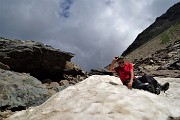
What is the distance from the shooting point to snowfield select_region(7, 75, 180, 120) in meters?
11.1

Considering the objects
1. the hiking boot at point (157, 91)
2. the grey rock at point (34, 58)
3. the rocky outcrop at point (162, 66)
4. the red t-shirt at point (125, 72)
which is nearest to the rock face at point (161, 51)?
the rocky outcrop at point (162, 66)

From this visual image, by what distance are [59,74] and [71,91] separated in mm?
10421

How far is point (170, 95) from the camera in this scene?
14.4 metres

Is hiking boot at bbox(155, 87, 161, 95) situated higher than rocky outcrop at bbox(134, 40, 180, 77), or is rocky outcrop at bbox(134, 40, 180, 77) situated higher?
rocky outcrop at bbox(134, 40, 180, 77)

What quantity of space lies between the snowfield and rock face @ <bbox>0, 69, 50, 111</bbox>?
44.4 inches

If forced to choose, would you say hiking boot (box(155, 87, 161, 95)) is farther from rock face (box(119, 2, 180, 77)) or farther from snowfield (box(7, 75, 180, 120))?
rock face (box(119, 2, 180, 77))

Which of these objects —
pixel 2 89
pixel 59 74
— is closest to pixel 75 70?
pixel 59 74

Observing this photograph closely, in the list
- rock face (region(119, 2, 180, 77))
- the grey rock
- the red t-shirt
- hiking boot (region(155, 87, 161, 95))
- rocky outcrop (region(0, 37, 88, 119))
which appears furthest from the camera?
rock face (region(119, 2, 180, 77))

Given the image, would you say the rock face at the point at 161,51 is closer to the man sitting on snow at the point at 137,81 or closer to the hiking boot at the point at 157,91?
the man sitting on snow at the point at 137,81

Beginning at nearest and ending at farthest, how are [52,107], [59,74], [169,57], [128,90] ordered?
[52,107] < [128,90] < [59,74] < [169,57]

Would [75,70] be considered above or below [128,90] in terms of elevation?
above

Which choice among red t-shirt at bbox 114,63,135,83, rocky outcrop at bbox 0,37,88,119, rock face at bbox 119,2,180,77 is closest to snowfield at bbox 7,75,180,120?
red t-shirt at bbox 114,63,135,83

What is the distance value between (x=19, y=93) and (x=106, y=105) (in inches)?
244

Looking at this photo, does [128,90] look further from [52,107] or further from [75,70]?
[75,70]
